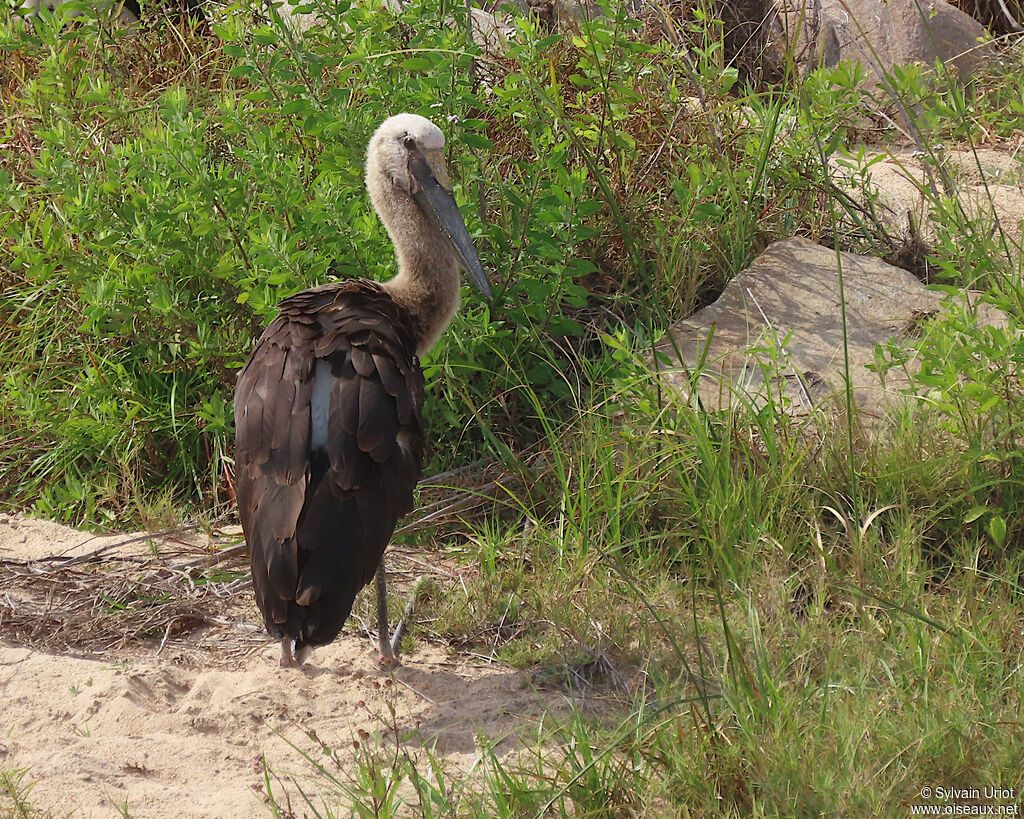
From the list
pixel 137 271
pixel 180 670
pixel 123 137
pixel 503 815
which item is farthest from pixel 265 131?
pixel 503 815

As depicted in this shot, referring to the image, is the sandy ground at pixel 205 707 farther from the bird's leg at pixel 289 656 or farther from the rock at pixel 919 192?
the rock at pixel 919 192

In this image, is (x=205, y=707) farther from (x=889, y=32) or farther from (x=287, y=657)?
(x=889, y=32)

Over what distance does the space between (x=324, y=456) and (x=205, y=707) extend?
836 mm

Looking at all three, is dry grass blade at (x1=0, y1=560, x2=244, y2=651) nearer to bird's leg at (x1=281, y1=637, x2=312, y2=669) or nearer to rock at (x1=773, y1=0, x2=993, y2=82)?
bird's leg at (x1=281, y1=637, x2=312, y2=669)

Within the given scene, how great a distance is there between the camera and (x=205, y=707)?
3.34 m

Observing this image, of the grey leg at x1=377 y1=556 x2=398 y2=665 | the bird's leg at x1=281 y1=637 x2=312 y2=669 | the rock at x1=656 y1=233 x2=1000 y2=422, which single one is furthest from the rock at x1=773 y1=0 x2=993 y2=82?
the bird's leg at x1=281 y1=637 x2=312 y2=669

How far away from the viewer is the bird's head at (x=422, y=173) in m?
3.99

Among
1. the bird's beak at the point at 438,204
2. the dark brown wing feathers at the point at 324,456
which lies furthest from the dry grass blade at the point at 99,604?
the bird's beak at the point at 438,204

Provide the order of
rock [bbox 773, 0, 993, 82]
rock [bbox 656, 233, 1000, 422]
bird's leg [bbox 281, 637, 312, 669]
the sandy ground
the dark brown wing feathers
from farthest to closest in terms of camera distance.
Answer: rock [bbox 773, 0, 993, 82] < rock [bbox 656, 233, 1000, 422] < bird's leg [bbox 281, 637, 312, 669] < the dark brown wing feathers < the sandy ground

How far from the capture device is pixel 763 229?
5.16 metres

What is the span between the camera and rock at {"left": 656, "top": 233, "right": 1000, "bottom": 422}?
442cm

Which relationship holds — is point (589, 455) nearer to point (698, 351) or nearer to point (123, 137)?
point (698, 351)

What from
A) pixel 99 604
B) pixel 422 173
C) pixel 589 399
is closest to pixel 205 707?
pixel 99 604

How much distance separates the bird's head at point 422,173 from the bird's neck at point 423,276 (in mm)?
42
